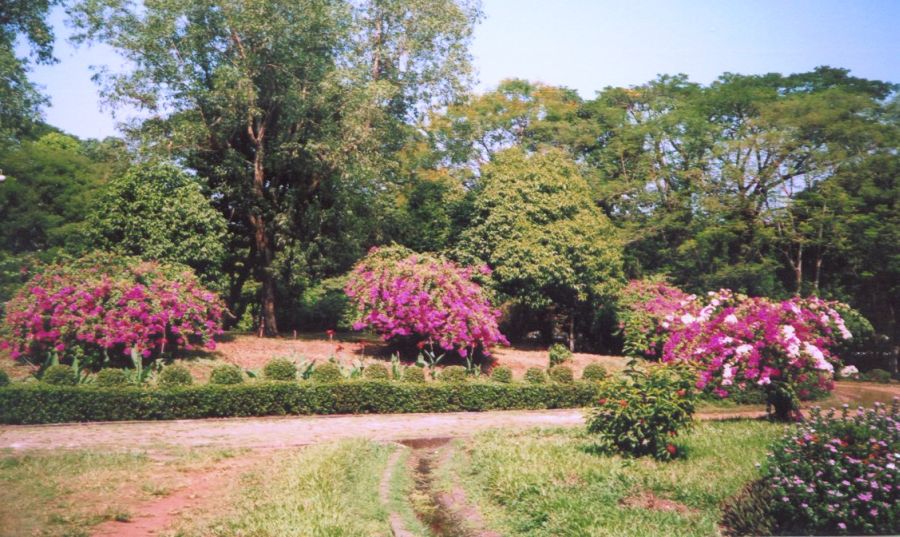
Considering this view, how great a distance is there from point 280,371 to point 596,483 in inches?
364

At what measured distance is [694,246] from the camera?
25.0m

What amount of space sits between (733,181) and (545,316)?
9.10 meters

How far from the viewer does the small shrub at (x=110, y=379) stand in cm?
1249

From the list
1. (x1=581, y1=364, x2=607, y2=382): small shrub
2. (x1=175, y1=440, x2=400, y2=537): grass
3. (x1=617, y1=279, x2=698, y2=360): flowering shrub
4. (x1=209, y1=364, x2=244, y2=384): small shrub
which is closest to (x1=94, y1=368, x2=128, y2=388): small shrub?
(x1=209, y1=364, x2=244, y2=384): small shrub

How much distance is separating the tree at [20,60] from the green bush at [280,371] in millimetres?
7239

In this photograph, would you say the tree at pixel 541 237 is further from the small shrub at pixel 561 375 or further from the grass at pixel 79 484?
the grass at pixel 79 484

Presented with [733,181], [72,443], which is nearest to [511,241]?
[733,181]

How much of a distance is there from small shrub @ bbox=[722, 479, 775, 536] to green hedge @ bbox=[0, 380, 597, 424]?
908 centimetres

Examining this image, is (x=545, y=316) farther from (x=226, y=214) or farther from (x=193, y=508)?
(x=193, y=508)

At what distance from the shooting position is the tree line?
1923 centimetres

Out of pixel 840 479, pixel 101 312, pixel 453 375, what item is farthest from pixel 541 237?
pixel 840 479

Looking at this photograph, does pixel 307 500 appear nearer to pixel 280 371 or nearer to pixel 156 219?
pixel 280 371

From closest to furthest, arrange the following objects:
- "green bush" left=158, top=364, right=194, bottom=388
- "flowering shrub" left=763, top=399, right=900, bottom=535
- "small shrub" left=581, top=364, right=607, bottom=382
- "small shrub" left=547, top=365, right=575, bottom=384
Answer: "flowering shrub" left=763, top=399, right=900, bottom=535 < "green bush" left=158, top=364, right=194, bottom=388 < "small shrub" left=547, top=365, right=575, bottom=384 < "small shrub" left=581, top=364, right=607, bottom=382

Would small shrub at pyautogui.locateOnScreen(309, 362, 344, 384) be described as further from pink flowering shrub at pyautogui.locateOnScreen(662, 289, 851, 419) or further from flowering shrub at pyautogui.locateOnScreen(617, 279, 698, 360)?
flowering shrub at pyautogui.locateOnScreen(617, 279, 698, 360)
